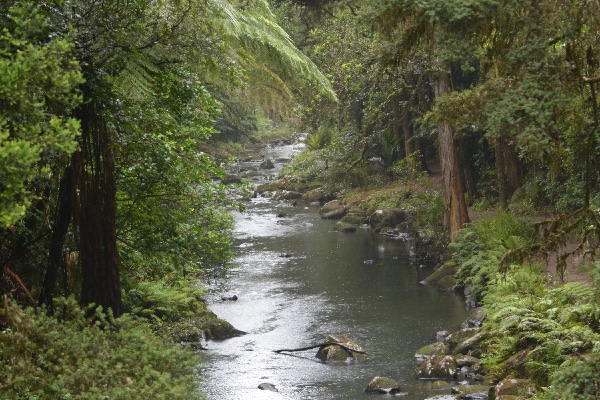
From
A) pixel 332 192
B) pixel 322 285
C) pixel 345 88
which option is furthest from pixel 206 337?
pixel 332 192

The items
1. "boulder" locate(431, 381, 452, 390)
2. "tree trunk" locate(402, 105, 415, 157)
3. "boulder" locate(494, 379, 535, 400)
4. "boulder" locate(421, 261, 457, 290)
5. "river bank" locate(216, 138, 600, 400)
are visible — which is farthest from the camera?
"tree trunk" locate(402, 105, 415, 157)

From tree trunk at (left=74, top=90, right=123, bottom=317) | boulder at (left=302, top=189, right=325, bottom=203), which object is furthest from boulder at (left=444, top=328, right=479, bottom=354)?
boulder at (left=302, top=189, right=325, bottom=203)

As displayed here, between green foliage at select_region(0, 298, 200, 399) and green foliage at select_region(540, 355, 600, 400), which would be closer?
green foliage at select_region(0, 298, 200, 399)

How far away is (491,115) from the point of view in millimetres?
5852

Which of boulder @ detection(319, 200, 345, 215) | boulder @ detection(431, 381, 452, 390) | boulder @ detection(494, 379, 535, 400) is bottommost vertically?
boulder @ detection(431, 381, 452, 390)

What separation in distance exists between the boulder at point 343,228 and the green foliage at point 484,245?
5.86 meters

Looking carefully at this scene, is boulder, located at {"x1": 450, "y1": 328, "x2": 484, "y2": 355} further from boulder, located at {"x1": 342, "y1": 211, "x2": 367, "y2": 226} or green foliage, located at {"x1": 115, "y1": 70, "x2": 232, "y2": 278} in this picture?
boulder, located at {"x1": 342, "y1": 211, "x2": 367, "y2": 226}

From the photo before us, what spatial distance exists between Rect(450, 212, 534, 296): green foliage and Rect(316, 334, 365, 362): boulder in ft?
10.1

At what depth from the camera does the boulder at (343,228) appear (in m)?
21.7

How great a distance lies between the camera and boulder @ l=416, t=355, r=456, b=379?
10.3 metres

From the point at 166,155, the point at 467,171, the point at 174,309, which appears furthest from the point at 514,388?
the point at 467,171

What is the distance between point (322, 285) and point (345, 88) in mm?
7011

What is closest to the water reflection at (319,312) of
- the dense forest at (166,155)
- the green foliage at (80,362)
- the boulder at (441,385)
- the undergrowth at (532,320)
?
the boulder at (441,385)

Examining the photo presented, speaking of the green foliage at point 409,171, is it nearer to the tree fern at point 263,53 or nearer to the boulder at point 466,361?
the boulder at point 466,361
